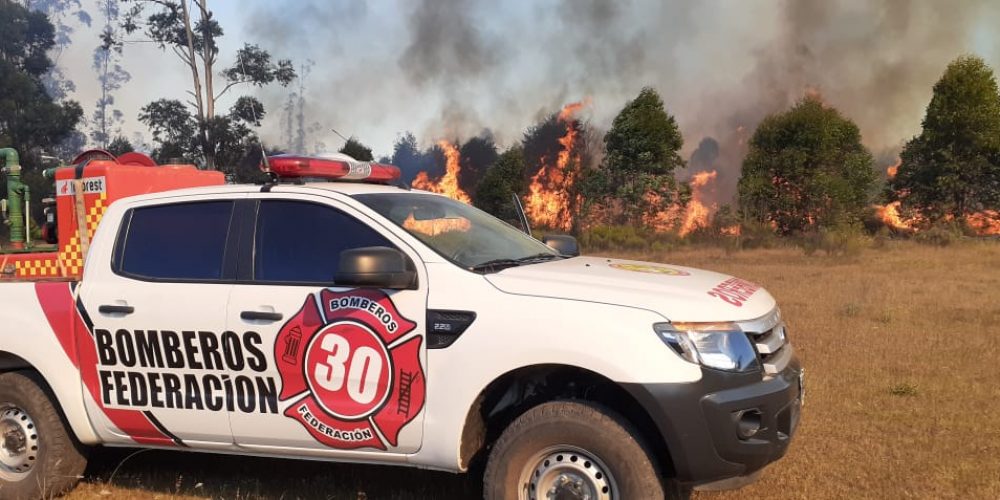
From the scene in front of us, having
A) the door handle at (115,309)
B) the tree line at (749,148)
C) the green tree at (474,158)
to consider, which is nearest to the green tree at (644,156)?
the tree line at (749,148)

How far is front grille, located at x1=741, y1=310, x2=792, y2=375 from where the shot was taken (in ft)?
10.7

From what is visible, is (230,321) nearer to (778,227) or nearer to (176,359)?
(176,359)

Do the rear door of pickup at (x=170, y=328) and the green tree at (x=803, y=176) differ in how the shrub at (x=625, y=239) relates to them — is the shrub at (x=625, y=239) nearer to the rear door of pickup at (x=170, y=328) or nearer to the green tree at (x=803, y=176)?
the green tree at (x=803, y=176)

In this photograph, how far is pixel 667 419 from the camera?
3070 mm

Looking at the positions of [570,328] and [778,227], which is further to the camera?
[778,227]

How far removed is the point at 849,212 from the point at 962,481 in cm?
2890

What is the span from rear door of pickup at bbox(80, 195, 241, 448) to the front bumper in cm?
192

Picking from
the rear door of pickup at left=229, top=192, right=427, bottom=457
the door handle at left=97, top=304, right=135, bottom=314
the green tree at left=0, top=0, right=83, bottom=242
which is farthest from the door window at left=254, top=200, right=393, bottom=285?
the green tree at left=0, top=0, right=83, bottom=242

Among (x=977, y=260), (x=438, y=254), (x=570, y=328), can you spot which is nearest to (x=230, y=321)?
(x=438, y=254)

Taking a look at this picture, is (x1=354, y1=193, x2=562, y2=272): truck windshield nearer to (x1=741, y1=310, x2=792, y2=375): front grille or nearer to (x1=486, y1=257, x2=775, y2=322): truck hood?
(x1=486, y1=257, x2=775, y2=322): truck hood

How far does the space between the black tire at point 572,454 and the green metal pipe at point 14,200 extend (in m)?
4.79

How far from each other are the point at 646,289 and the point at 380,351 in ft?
4.04

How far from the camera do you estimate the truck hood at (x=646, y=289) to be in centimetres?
317

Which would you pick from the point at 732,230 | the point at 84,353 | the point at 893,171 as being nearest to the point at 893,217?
the point at 893,171
